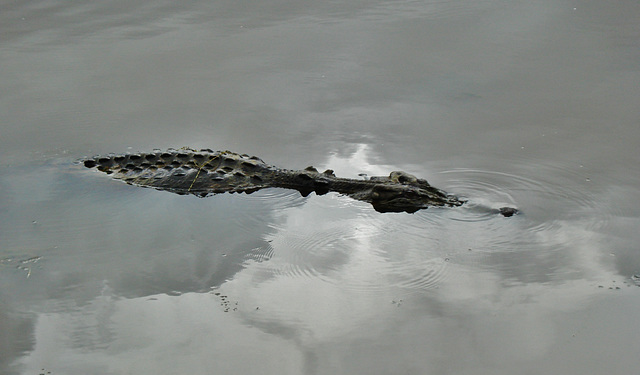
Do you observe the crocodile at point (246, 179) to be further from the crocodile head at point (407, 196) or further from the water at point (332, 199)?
the water at point (332, 199)

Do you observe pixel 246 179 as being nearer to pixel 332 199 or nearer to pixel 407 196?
pixel 332 199

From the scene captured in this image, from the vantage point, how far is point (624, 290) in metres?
5.29

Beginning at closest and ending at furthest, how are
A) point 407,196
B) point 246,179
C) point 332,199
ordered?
1. point 407,196
2. point 332,199
3. point 246,179

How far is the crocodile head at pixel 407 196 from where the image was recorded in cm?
666

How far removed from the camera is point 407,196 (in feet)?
21.8

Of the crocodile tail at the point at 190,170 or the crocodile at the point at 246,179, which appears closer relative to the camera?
the crocodile at the point at 246,179

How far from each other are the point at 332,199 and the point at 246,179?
923mm

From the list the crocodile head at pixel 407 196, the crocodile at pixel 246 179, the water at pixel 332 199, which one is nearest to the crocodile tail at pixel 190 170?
the crocodile at pixel 246 179

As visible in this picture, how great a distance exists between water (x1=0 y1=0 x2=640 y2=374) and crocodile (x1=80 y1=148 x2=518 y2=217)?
137 millimetres

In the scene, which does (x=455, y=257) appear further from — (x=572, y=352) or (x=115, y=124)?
(x=115, y=124)

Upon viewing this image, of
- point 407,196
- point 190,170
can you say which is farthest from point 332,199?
point 190,170

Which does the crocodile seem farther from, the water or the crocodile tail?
the water

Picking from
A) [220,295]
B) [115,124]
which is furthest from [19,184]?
[220,295]

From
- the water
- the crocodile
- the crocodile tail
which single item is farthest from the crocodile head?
the crocodile tail
